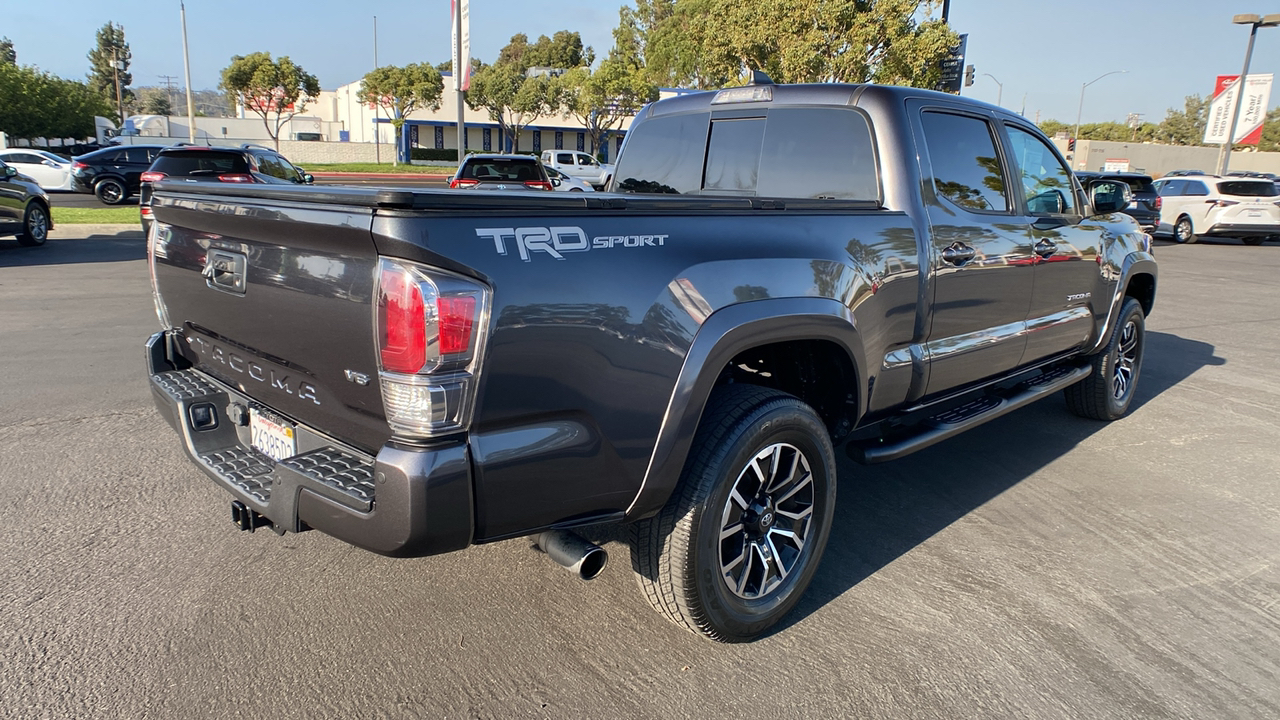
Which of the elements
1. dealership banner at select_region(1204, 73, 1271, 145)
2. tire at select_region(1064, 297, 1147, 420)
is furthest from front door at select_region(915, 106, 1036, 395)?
dealership banner at select_region(1204, 73, 1271, 145)

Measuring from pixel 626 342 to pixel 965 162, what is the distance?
248 centimetres

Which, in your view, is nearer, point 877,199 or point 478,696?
point 478,696

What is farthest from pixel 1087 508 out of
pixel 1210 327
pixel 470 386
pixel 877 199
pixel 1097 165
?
pixel 1097 165

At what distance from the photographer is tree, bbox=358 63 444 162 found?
50.3m

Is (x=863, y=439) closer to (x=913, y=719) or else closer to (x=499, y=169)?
(x=913, y=719)

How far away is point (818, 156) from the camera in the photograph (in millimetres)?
3809

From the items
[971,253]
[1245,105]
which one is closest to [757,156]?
[971,253]

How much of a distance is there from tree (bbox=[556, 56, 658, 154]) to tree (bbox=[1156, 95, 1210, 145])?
3044 inches

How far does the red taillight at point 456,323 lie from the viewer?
2023 millimetres

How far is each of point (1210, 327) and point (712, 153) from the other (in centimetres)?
828

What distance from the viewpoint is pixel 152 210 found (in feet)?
10.6

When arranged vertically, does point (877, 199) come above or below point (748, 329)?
above

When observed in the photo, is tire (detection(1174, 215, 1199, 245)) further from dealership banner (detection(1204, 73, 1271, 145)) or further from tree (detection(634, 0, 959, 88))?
dealership banner (detection(1204, 73, 1271, 145))

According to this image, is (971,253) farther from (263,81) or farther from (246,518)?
(263,81)
